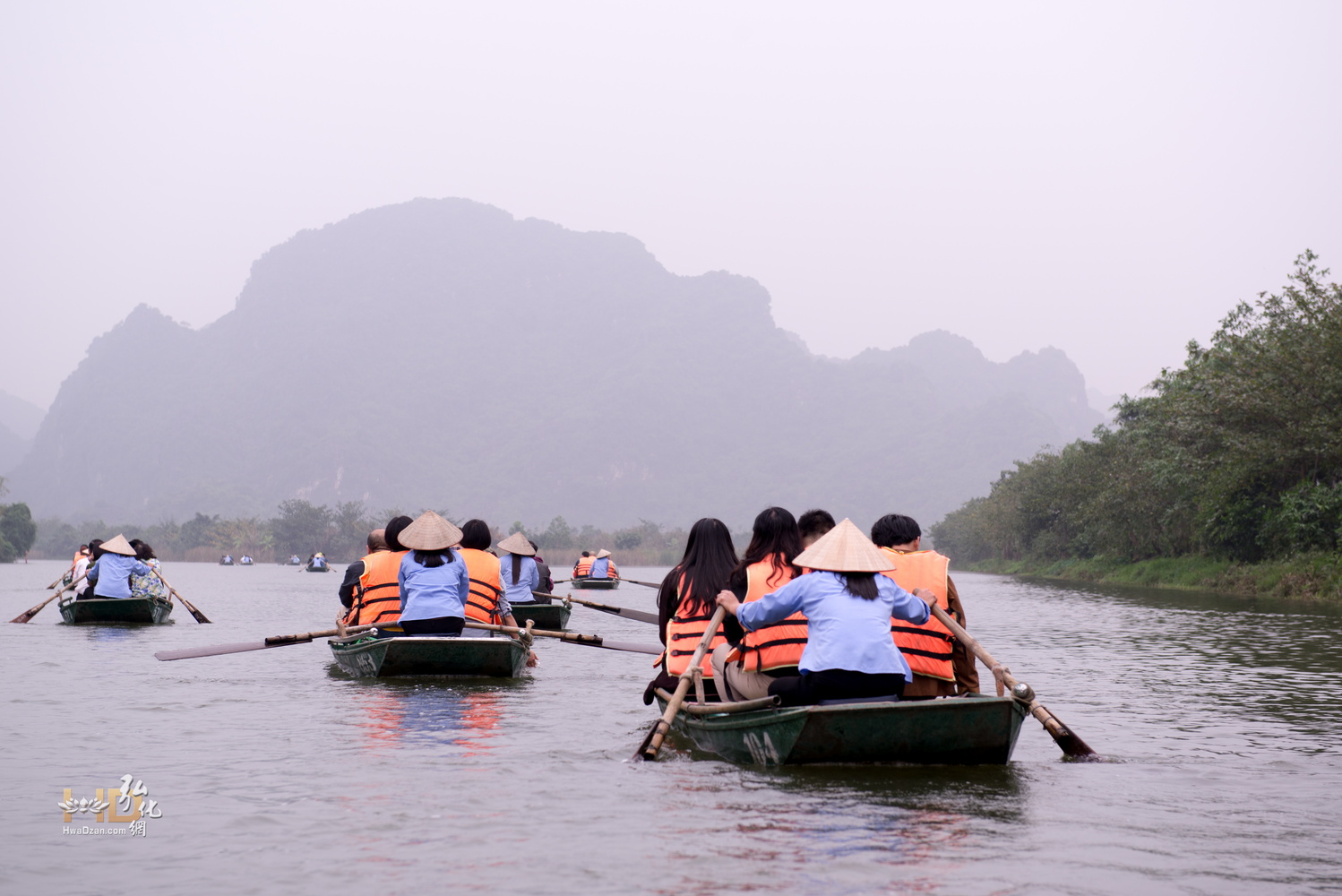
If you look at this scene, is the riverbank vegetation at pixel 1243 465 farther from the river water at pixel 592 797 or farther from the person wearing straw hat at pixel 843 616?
the person wearing straw hat at pixel 843 616

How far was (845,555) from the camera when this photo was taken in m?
7.86

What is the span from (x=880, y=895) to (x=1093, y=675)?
11.1 m

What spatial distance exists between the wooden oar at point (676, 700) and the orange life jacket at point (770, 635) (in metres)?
0.25

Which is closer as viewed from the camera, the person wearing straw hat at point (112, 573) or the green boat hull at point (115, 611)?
the person wearing straw hat at point (112, 573)

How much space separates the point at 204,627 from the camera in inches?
899

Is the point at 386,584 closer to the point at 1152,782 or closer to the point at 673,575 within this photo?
the point at 673,575

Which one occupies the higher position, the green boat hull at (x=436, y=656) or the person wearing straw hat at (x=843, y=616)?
the person wearing straw hat at (x=843, y=616)

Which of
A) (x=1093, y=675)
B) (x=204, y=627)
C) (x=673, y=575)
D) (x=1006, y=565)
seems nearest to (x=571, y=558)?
(x=1006, y=565)

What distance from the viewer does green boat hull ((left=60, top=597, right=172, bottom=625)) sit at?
2170cm

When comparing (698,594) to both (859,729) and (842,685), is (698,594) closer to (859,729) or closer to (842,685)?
(842,685)

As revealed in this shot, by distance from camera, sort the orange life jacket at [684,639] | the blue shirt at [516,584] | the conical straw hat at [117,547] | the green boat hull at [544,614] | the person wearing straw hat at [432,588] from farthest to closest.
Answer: the conical straw hat at [117,547] < the green boat hull at [544,614] < the blue shirt at [516,584] < the person wearing straw hat at [432,588] < the orange life jacket at [684,639]

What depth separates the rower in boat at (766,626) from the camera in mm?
8430

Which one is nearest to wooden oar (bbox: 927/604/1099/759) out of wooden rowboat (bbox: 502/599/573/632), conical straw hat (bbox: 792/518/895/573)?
conical straw hat (bbox: 792/518/895/573)

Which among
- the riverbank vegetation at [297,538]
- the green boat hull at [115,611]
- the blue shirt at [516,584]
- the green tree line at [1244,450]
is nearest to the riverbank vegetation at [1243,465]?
the green tree line at [1244,450]
